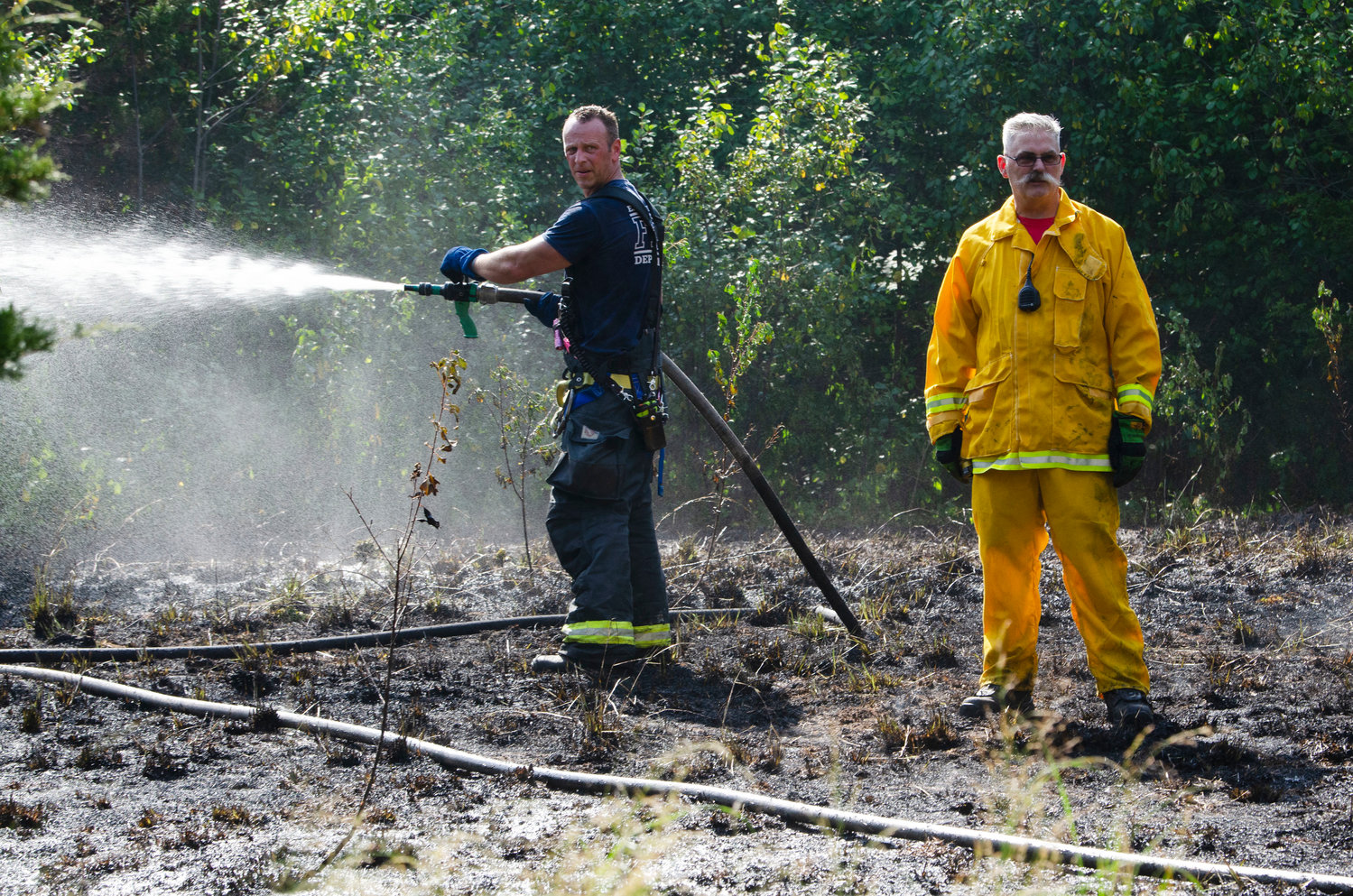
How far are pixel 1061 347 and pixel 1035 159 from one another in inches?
24.7

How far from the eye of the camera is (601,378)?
4633 mm

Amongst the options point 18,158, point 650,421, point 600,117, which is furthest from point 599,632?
point 18,158

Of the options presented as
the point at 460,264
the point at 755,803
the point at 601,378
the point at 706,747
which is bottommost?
the point at 755,803

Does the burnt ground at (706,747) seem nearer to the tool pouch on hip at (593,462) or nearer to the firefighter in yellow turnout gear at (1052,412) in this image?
the firefighter in yellow turnout gear at (1052,412)

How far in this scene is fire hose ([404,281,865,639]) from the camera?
181 inches

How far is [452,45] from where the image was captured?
10.2 meters

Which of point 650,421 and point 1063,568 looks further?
point 650,421

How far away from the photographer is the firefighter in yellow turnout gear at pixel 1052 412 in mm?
3895

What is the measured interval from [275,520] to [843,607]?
540cm

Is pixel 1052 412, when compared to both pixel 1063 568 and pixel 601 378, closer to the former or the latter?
pixel 1063 568

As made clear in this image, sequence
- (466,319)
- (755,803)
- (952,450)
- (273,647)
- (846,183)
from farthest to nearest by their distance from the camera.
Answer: (846,183) < (273,647) < (466,319) < (952,450) < (755,803)

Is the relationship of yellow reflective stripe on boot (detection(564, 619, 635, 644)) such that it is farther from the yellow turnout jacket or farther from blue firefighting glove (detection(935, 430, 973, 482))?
the yellow turnout jacket

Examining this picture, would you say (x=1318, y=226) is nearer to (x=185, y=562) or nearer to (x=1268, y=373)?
(x=1268, y=373)

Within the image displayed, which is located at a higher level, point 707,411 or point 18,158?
point 18,158
